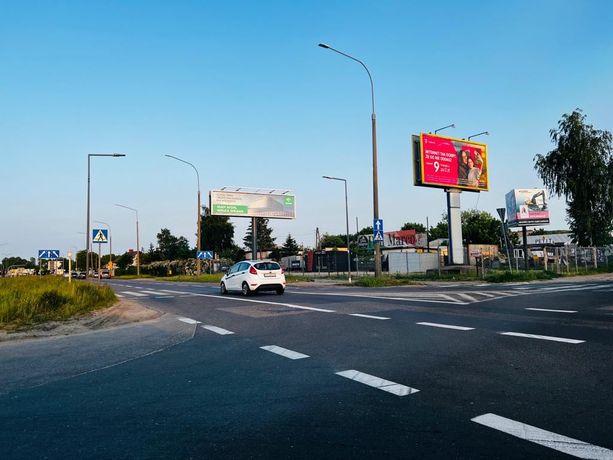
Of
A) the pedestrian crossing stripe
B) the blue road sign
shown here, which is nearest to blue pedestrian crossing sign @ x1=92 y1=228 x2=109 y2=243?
the pedestrian crossing stripe

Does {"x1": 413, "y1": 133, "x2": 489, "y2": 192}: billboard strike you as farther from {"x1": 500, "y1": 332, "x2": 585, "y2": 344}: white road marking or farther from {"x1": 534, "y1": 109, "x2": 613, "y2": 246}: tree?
{"x1": 500, "y1": 332, "x2": 585, "y2": 344}: white road marking

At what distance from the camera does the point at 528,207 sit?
43.9 m

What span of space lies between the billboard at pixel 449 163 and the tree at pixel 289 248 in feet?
174

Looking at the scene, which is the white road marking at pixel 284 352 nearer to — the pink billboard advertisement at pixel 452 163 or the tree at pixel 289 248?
the pink billboard advertisement at pixel 452 163

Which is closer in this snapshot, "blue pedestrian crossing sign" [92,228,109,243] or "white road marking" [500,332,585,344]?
"white road marking" [500,332,585,344]

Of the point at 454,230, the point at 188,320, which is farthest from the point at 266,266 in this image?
the point at 454,230

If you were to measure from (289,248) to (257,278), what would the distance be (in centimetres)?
7159

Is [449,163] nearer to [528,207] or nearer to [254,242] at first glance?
[528,207]

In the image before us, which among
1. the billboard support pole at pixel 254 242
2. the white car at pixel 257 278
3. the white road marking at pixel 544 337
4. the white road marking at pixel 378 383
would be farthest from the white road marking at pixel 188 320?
the billboard support pole at pixel 254 242

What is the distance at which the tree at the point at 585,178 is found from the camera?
45531 millimetres

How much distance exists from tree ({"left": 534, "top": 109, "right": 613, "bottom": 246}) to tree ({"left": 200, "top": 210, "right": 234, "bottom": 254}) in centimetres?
6495

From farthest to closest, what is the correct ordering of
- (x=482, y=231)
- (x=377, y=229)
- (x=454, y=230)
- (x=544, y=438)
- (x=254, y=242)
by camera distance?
(x=482, y=231) < (x=254, y=242) < (x=454, y=230) < (x=377, y=229) < (x=544, y=438)

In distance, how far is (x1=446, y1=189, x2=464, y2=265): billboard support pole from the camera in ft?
108

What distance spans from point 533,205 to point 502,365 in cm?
4314
